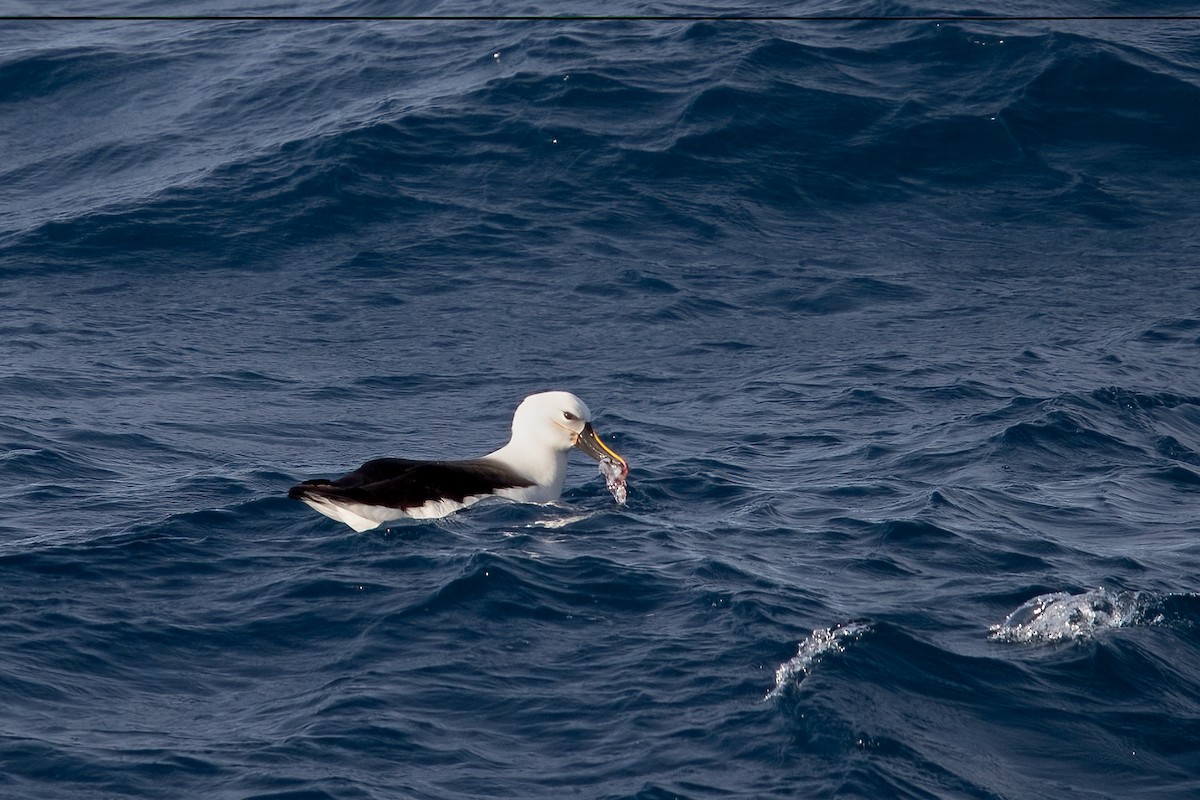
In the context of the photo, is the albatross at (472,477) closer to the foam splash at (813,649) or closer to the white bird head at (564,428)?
the white bird head at (564,428)

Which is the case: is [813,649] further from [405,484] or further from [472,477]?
[472,477]

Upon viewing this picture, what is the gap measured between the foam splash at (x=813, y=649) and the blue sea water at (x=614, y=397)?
4cm

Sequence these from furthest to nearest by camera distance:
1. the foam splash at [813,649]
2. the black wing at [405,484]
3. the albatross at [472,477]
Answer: the albatross at [472,477] → the black wing at [405,484] → the foam splash at [813,649]

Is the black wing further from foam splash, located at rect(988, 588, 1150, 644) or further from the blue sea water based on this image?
foam splash, located at rect(988, 588, 1150, 644)

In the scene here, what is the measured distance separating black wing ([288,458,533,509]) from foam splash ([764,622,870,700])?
11.7 ft

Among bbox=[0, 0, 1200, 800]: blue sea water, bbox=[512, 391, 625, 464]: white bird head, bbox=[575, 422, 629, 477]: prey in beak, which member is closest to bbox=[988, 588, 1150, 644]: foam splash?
bbox=[0, 0, 1200, 800]: blue sea water

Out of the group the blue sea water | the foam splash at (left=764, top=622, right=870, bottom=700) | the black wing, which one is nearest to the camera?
the blue sea water

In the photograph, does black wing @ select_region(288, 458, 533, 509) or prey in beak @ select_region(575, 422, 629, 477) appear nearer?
black wing @ select_region(288, 458, 533, 509)

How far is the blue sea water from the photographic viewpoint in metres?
9.19

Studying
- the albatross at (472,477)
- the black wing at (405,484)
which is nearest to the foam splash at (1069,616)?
the albatross at (472,477)

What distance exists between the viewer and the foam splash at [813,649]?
31.2ft

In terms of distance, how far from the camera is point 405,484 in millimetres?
12359

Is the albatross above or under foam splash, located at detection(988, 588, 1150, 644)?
above

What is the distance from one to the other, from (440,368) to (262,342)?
7.09 ft
